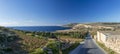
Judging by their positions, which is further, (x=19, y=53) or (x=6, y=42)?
(x=6, y=42)

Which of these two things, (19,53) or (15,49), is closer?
(19,53)

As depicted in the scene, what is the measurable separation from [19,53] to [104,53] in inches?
754

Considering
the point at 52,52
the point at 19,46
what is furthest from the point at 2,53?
the point at 52,52

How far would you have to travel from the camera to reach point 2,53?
2794cm

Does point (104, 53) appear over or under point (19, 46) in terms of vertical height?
under

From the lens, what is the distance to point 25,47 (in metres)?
33.4

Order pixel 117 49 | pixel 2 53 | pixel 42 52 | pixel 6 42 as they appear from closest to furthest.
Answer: pixel 2 53
pixel 42 52
pixel 6 42
pixel 117 49

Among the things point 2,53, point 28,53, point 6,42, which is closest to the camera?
point 2,53

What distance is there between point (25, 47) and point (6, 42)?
13.5 feet

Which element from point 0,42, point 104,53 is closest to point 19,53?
point 0,42

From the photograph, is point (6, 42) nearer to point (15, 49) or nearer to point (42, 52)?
point (15, 49)

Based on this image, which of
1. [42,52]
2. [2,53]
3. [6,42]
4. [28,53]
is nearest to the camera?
[2,53]

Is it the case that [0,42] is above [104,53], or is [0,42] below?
above

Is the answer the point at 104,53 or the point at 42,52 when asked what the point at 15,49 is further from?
A: the point at 104,53
